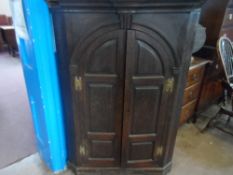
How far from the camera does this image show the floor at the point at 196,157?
5.73 feet

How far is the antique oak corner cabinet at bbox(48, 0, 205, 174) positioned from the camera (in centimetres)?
115

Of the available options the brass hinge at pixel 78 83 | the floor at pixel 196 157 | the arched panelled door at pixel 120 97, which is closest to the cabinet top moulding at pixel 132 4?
the arched panelled door at pixel 120 97

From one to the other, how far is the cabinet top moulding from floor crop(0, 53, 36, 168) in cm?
149

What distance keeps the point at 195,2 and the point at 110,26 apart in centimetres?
49

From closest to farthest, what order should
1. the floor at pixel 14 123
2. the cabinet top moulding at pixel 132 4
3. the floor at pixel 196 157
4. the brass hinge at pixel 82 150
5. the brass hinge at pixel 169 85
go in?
1. the cabinet top moulding at pixel 132 4
2. the brass hinge at pixel 169 85
3. the brass hinge at pixel 82 150
4. the floor at pixel 196 157
5. the floor at pixel 14 123

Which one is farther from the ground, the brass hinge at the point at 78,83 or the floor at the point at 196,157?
the brass hinge at the point at 78,83

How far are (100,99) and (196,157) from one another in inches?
46.6

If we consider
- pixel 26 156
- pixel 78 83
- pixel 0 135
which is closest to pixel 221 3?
pixel 78 83

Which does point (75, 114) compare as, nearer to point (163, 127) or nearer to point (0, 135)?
point (163, 127)

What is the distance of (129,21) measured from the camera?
1.14m

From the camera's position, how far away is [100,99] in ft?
4.53

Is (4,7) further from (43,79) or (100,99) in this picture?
(100,99)

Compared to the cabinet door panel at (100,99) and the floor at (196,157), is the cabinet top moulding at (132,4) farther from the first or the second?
the floor at (196,157)

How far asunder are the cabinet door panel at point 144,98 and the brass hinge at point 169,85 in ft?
0.08
